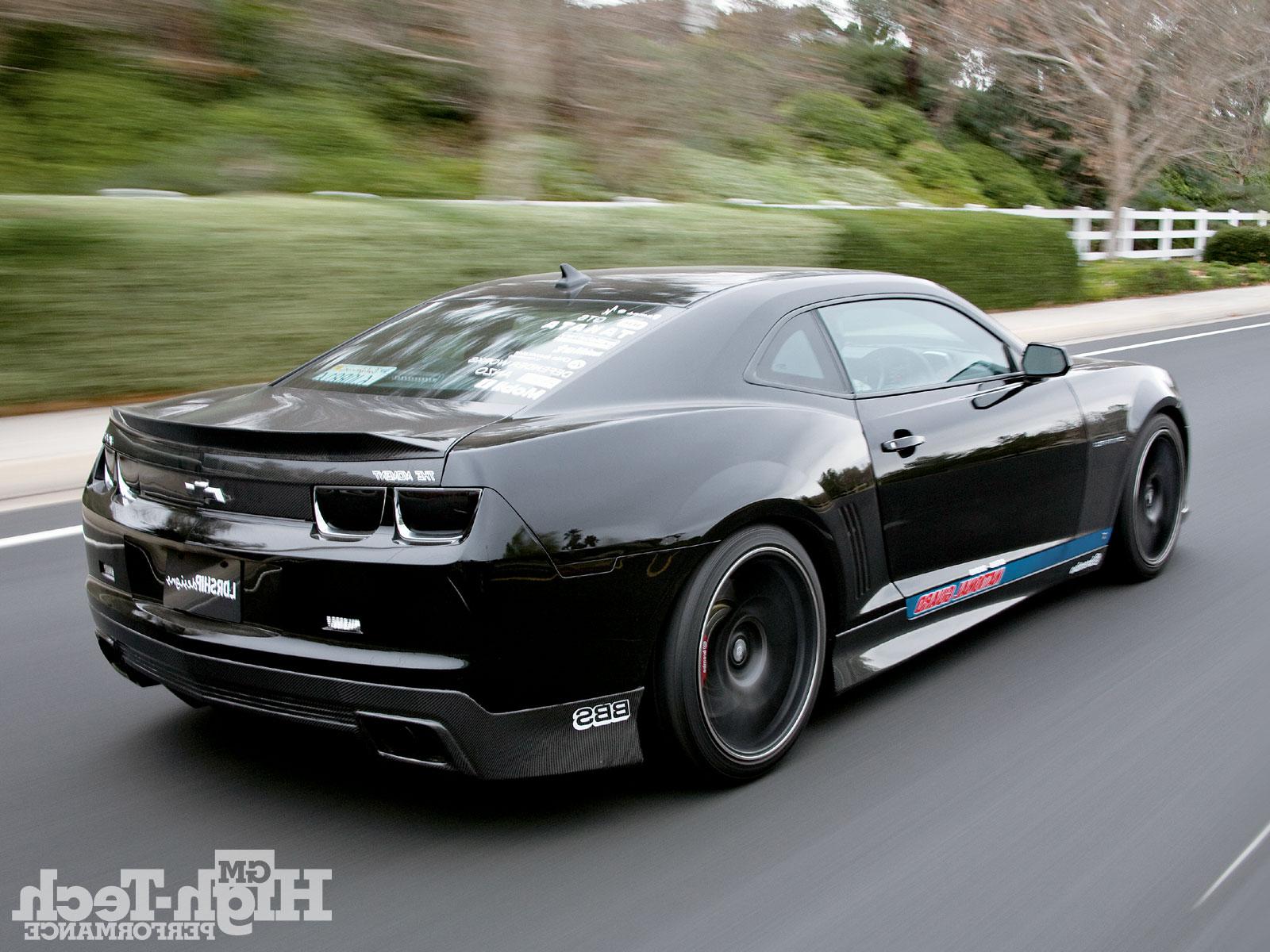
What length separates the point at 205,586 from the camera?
11.4 ft

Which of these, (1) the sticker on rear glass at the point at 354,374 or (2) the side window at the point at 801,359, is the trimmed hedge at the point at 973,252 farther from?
(1) the sticker on rear glass at the point at 354,374

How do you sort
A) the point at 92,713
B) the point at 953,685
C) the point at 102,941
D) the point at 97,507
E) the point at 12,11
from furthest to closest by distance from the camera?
the point at 12,11 < the point at 953,685 < the point at 92,713 < the point at 97,507 < the point at 102,941

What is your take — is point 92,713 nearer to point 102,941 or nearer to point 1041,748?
point 102,941

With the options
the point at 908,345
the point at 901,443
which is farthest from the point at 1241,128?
the point at 901,443

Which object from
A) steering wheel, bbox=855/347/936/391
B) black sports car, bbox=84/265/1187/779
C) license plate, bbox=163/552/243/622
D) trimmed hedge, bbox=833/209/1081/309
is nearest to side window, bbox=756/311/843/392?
black sports car, bbox=84/265/1187/779

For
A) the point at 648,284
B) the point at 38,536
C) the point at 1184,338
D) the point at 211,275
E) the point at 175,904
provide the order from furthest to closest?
the point at 1184,338 → the point at 211,275 → the point at 38,536 → the point at 648,284 → the point at 175,904

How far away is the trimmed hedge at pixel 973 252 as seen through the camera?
1809cm

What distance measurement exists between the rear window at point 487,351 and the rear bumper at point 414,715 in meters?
0.84

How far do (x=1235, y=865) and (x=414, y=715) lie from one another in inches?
77.6

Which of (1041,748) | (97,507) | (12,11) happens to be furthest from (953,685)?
(12,11)

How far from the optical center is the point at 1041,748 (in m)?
4.04

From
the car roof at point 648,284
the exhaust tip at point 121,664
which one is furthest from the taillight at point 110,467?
the car roof at point 648,284

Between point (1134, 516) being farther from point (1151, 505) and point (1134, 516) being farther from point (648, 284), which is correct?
point (648, 284)

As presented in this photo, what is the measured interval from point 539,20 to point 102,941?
1533cm
